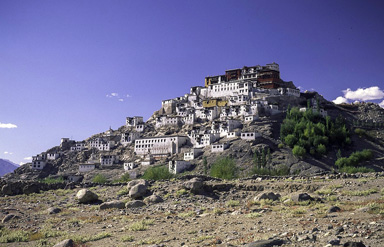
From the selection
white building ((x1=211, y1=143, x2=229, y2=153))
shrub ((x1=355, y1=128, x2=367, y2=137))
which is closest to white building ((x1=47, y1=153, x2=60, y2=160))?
white building ((x1=211, y1=143, x2=229, y2=153))

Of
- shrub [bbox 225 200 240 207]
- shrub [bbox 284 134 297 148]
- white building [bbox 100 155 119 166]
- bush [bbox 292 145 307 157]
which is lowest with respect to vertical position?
white building [bbox 100 155 119 166]

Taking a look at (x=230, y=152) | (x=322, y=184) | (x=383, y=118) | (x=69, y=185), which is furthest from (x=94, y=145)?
(x=322, y=184)

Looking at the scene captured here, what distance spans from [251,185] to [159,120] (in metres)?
83.6

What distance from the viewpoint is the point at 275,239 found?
10031mm

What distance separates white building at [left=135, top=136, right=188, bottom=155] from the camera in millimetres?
89625

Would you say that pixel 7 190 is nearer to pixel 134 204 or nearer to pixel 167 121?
pixel 134 204

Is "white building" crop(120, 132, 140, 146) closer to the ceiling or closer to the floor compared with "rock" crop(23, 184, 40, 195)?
closer to the ceiling

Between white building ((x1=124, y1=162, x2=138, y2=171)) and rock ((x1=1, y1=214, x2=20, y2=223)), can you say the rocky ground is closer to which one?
rock ((x1=1, y1=214, x2=20, y2=223))

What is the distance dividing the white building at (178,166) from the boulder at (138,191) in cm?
5120

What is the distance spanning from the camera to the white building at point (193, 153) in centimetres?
8094

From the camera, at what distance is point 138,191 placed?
935 inches

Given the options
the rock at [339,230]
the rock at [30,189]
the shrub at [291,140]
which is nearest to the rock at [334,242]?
the rock at [339,230]

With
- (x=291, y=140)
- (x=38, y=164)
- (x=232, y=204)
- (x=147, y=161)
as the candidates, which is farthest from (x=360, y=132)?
(x=38, y=164)

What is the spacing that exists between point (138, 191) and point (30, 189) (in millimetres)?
12769
